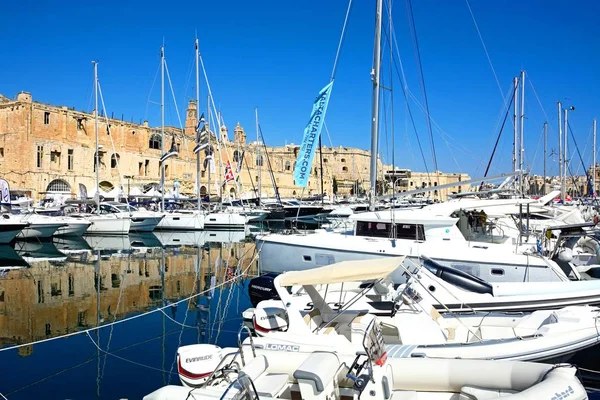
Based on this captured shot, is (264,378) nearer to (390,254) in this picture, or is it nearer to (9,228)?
(390,254)

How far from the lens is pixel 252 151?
223 ft

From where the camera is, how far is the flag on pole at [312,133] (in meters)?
13.5

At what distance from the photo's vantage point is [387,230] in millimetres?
12234

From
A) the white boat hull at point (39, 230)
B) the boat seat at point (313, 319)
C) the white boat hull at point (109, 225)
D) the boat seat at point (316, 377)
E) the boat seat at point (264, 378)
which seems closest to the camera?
the boat seat at point (316, 377)

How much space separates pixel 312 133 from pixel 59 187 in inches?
1374

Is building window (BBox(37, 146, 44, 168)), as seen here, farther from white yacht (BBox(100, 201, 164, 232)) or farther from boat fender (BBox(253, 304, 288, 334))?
boat fender (BBox(253, 304, 288, 334))

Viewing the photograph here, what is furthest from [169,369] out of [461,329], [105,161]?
[105,161]

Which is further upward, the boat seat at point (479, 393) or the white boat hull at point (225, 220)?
the white boat hull at point (225, 220)

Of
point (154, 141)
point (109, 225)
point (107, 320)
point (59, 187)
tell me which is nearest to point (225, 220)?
point (109, 225)

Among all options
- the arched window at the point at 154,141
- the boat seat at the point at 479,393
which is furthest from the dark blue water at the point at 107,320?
the arched window at the point at 154,141

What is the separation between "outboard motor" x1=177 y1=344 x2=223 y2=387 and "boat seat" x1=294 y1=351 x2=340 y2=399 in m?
1.68

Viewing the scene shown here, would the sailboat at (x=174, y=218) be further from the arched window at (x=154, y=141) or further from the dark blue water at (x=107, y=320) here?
the arched window at (x=154, y=141)

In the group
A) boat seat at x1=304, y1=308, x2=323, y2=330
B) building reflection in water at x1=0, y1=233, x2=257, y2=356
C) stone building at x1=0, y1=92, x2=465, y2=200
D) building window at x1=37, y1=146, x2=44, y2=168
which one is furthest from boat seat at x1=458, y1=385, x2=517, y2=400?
building window at x1=37, y1=146, x2=44, y2=168

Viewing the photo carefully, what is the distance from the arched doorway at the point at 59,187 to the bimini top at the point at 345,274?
1545 inches
